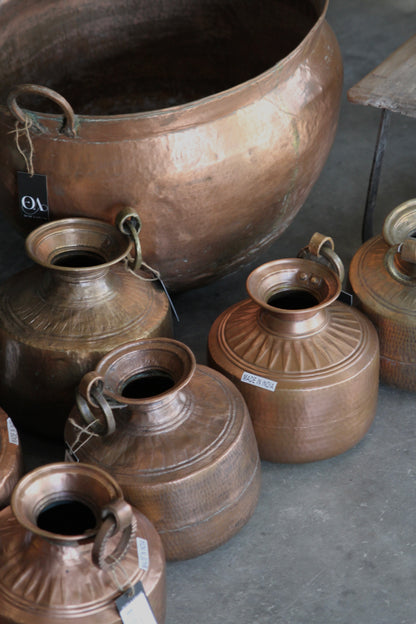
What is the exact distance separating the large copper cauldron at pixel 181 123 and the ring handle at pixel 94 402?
2.19 feet

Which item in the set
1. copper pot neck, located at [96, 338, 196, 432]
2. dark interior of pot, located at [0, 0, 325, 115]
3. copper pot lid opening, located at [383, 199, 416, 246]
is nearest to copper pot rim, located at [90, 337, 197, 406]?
copper pot neck, located at [96, 338, 196, 432]

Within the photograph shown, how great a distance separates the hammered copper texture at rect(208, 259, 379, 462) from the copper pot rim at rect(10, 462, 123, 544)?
2.26 ft

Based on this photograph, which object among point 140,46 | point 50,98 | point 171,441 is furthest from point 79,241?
point 140,46

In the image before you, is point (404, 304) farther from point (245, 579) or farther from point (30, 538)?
point (30, 538)

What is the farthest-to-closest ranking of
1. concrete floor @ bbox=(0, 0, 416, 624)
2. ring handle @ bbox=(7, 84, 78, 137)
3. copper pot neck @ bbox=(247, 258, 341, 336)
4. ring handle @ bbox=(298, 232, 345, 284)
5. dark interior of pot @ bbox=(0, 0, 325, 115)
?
dark interior of pot @ bbox=(0, 0, 325, 115)
ring handle @ bbox=(298, 232, 345, 284)
copper pot neck @ bbox=(247, 258, 341, 336)
ring handle @ bbox=(7, 84, 78, 137)
concrete floor @ bbox=(0, 0, 416, 624)

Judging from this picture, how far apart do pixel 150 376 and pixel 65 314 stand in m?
0.35

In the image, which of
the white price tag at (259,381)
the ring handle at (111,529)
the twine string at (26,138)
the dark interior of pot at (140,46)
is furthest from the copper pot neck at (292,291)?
the dark interior of pot at (140,46)

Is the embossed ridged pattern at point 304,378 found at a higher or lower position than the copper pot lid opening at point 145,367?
lower

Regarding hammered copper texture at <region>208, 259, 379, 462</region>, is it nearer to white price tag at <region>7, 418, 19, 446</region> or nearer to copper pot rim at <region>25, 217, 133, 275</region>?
copper pot rim at <region>25, 217, 133, 275</region>

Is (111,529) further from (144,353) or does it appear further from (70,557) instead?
(144,353)

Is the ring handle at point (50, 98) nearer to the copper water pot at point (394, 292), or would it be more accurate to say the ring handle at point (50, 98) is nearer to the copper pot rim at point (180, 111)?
the copper pot rim at point (180, 111)

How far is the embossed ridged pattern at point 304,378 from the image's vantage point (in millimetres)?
2518

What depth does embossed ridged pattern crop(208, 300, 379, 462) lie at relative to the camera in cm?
252

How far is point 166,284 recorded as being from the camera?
296cm
